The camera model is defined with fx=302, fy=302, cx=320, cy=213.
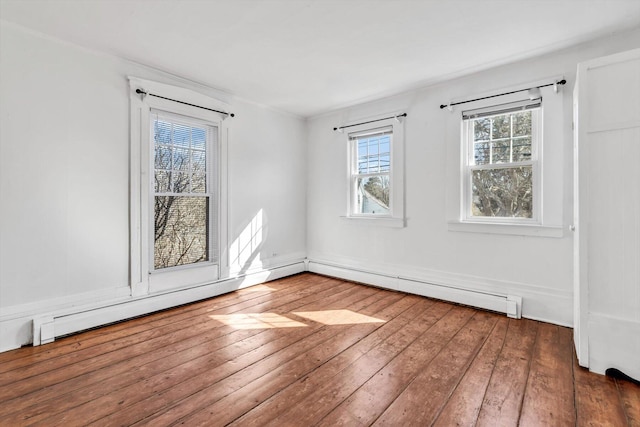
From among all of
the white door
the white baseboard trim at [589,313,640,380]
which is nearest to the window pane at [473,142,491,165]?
the white door

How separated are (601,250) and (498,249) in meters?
1.18

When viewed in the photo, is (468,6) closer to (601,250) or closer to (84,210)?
(601,250)

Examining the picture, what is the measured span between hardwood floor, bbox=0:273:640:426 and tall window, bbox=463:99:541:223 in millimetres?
1122

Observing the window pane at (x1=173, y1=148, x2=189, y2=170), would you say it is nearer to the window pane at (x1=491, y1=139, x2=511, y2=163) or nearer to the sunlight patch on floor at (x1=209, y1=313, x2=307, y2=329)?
the sunlight patch on floor at (x1=209, y1=313, x2=307, y2=329)

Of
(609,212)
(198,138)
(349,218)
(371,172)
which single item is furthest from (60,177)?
(609,212)

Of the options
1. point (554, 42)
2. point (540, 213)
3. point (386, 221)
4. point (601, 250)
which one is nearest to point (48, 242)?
point (386, 221)

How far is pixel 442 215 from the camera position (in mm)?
3609

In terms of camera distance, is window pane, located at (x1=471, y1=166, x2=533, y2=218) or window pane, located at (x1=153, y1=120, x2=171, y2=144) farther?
window pane, located at (x1=153, y1=120, x2=171, y2=144)

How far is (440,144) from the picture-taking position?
3609 millimetres

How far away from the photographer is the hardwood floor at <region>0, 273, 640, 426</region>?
164 centimetres

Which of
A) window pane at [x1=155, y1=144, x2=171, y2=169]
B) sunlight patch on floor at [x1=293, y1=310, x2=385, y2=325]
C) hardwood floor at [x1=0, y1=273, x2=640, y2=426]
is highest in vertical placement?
window pane at [x1=155, y1=144, x2=171, y2=169]

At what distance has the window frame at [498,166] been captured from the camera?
2.97 metres

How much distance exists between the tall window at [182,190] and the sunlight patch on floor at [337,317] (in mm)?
1524

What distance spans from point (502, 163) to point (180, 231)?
12.0 feet
